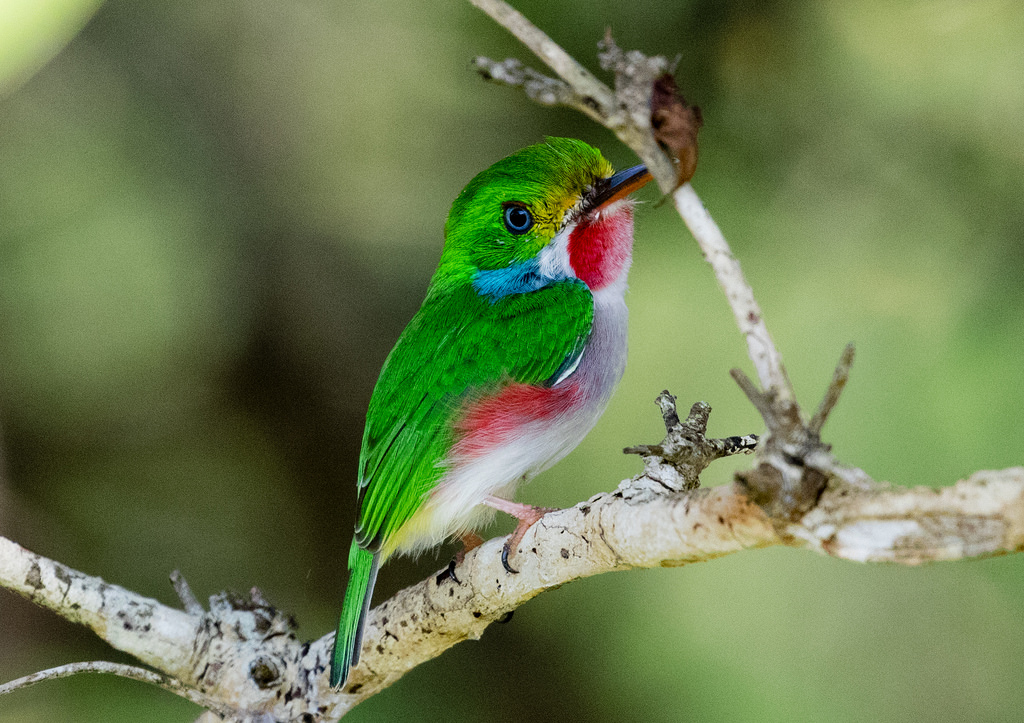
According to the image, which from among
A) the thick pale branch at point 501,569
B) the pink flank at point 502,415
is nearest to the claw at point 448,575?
the thick pale branch at point 501,569

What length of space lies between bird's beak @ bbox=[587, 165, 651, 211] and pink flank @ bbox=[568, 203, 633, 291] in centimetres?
4

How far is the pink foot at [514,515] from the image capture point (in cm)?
210

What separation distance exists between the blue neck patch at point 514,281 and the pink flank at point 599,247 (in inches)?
3.3

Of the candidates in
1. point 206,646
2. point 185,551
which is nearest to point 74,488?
point 185,551

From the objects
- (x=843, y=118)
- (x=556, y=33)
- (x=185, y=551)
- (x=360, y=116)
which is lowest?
(x=185, y=551)

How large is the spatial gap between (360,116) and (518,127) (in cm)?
68

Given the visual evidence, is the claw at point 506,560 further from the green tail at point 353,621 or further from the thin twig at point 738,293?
the thin twig at point 738,293

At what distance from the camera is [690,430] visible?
182 centimetres

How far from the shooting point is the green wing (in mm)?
2357

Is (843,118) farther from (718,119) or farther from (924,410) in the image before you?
(924,410)

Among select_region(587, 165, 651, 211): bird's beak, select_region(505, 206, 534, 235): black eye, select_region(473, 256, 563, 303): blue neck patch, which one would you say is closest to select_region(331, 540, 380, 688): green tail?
select_region(473, 256, 563, 303): blue neck patch

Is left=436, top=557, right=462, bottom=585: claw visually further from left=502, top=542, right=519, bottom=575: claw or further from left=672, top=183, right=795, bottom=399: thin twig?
left=672, top=183, right=795, bottom=399: thin twig

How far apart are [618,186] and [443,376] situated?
64cm

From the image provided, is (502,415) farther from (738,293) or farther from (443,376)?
(738,293)
